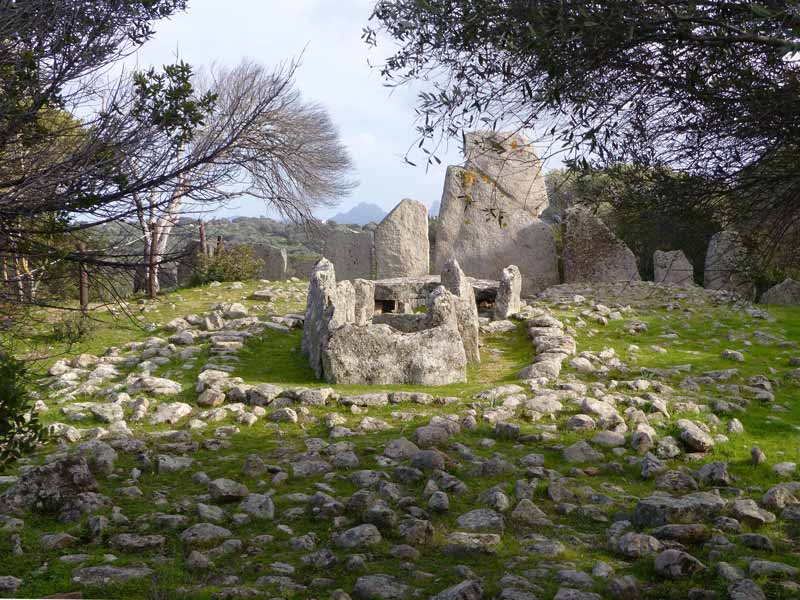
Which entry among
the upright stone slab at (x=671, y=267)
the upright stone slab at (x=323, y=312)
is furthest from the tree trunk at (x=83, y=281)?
the upright stone slab at (x=671, y=267)

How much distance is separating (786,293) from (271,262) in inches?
644

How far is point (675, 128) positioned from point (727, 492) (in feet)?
11.5

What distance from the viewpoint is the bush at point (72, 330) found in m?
15.4

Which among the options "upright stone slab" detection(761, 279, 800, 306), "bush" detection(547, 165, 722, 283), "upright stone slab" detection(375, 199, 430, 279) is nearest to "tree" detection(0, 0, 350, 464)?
"bush" detection(547, 165, 722, 283)

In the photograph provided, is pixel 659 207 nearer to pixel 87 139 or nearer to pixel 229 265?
pixel 87 139

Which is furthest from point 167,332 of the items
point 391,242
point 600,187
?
point 600,187

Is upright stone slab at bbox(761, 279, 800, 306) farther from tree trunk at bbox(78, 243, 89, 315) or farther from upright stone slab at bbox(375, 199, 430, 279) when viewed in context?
tree trunk at bbox(78, 243, 89, 315)

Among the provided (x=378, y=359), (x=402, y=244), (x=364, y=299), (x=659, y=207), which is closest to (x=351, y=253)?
(x=402, y=244)

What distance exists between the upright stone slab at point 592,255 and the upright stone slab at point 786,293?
352 centimetres

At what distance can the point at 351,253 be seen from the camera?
22.9 m

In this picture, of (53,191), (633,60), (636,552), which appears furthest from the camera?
(633,60)

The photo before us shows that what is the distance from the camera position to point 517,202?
895 inches

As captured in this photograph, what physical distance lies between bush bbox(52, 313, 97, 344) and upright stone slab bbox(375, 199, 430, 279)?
832 cm

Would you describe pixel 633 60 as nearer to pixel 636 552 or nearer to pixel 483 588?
pixel 636 552
